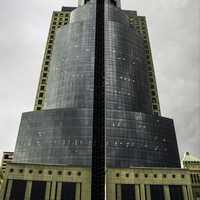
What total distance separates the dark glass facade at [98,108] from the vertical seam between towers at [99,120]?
1.15 feet

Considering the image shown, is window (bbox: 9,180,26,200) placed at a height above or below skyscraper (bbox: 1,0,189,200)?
below

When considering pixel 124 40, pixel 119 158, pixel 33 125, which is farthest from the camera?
pixel 124 40

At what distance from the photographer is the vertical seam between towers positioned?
89750 millimetres

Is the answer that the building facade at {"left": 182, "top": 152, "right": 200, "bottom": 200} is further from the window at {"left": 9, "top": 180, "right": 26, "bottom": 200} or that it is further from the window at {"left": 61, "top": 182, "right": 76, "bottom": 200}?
the window at {"left": 9, "top": 180, "right": 26, "bottom": 200}

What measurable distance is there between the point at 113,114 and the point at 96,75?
1957cm

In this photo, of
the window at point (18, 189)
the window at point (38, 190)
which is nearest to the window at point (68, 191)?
the window at point (38, 190)

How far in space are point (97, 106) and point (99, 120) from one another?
20.5ft

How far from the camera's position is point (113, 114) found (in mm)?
107188

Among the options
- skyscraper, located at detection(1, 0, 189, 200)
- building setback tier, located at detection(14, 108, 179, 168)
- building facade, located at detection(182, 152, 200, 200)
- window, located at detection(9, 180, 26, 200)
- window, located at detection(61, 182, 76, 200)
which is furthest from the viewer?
building facade, located at detection(182, 152, 200, 200)

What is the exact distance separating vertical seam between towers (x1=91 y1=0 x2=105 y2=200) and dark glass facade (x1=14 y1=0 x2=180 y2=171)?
35 cm

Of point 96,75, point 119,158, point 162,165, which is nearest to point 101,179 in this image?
point 119,158

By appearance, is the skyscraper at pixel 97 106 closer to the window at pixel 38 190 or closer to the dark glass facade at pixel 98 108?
the dark glass facade at pixel 98 108

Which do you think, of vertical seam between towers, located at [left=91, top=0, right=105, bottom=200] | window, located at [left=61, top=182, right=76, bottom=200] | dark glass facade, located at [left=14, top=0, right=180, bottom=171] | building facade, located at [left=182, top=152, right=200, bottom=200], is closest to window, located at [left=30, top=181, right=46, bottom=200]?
window, located at [left=61, top=182, right=76, bottom=200]

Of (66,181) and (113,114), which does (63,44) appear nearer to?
(113,114)
